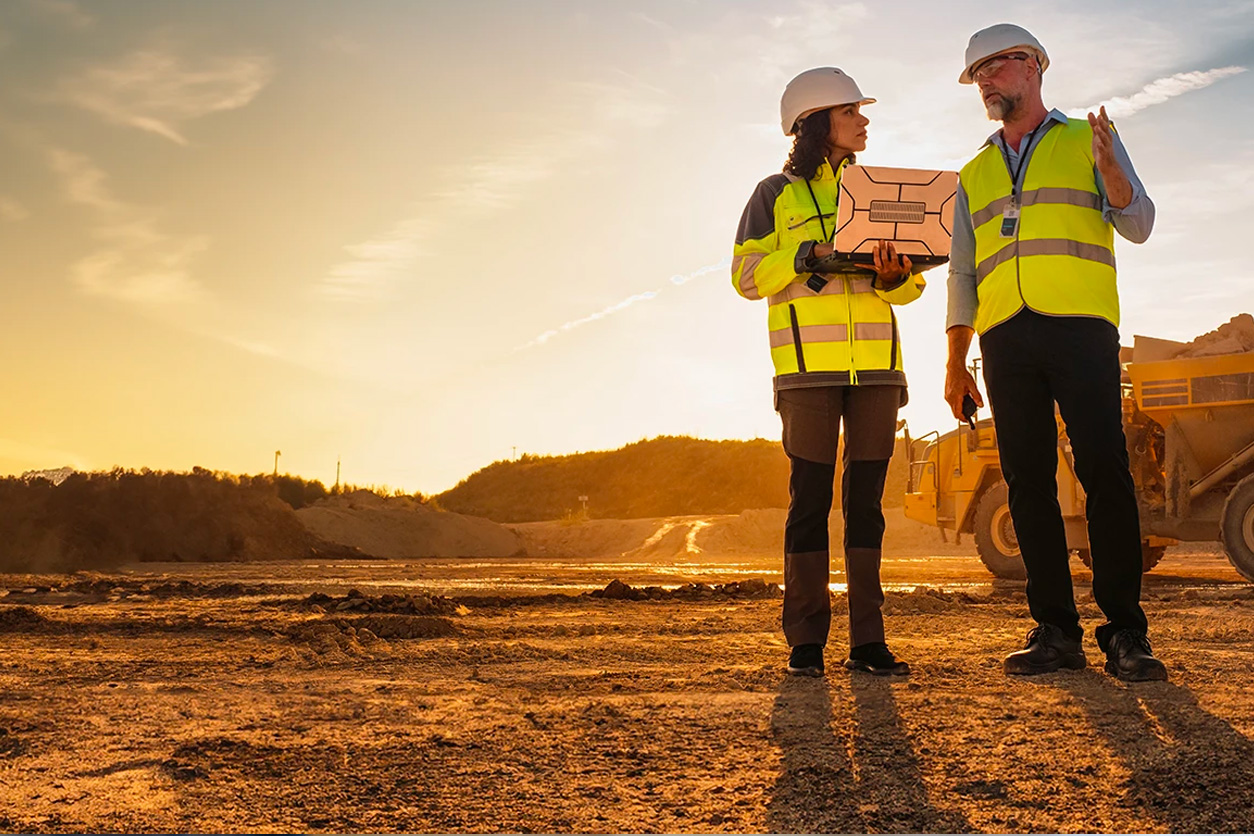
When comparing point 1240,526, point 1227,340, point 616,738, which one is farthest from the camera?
point 1227,340

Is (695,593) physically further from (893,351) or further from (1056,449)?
(1056,449)

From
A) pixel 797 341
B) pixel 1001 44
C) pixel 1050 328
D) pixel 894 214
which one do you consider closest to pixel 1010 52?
pixel 1001 44

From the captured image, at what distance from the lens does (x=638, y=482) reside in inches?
2552

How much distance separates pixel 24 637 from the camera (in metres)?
5.88

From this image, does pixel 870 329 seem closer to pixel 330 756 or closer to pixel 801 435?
pixel 801 435

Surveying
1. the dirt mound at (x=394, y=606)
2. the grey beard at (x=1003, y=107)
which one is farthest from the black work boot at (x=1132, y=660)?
the dirt mound at (x=394, y=606)

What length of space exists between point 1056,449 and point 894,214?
1.08 meters

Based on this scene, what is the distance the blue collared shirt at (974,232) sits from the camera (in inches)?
144

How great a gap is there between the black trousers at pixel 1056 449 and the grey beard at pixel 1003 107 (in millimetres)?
809

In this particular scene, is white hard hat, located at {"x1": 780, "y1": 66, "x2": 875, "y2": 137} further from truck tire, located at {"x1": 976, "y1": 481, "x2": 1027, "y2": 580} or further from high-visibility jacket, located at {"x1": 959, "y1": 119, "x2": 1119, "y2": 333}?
truck tire, located at {"x1": 976, "y1": 481, "x2": 1027, "y2": 580}

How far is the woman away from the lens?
399 centimetres

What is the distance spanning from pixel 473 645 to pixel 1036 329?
118 inches

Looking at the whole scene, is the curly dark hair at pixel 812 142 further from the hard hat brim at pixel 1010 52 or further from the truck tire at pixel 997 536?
the truck tire at pixel 997 536

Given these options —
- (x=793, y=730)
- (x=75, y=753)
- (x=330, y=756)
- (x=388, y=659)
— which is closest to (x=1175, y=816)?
(x=793, y=730)
